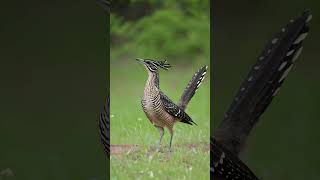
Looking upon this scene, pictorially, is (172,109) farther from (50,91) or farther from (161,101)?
(50,91)

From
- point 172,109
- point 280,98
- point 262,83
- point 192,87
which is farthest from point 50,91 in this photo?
point 280,98

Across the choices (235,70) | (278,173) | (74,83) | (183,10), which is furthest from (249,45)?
(74,83)

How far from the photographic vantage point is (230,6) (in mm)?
4445

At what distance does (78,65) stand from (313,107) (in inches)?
61.7

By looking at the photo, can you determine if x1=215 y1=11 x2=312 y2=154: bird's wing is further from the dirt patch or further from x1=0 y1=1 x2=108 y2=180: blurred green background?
x1=0 y1=1 x2=108 y2=180: blurred green background

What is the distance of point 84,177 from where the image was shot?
4512mm

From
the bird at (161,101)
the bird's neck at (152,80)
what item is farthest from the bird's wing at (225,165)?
the bird's neck at (152,80)

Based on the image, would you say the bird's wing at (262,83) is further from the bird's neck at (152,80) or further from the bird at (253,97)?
the bird's neck at (152,80)

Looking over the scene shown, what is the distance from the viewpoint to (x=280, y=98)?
452 cm

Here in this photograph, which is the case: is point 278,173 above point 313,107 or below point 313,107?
below

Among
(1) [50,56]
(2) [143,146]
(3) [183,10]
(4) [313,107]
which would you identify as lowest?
(2) [143,146]

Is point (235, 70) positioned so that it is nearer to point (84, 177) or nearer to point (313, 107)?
point (313, 107)

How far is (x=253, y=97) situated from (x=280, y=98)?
7.9 inches

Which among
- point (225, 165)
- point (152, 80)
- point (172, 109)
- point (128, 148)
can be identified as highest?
point (152, 80)
